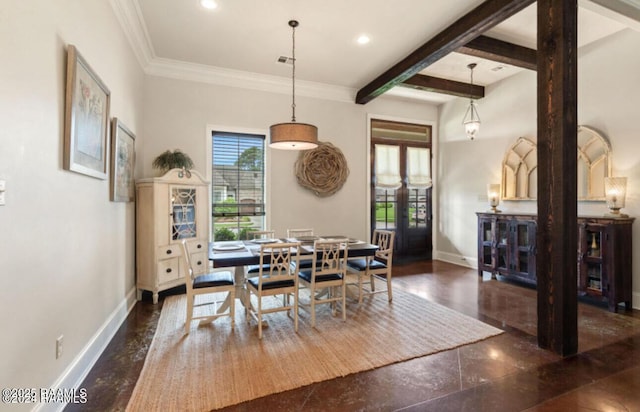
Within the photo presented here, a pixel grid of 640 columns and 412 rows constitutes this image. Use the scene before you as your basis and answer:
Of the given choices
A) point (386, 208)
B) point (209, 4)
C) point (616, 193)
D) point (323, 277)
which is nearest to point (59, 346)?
point (323, 277)

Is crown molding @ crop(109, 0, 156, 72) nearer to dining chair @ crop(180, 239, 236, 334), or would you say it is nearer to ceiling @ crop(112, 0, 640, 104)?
ceiling @ crop(112, 0, 640, 104)

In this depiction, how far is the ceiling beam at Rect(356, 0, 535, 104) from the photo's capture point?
2.95 metres

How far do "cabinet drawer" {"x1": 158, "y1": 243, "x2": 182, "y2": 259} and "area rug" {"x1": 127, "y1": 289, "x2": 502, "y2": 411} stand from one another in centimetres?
63

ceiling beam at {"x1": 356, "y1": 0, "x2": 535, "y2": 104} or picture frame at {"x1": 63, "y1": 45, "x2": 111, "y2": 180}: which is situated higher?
ceiling beam at {"x1": 356, "y1": 0, "x2": 535, "y2": 104}

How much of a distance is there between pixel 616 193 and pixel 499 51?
7.25ft

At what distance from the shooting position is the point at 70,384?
2008 mm

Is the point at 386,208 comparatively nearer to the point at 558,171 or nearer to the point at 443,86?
the point at 443,86

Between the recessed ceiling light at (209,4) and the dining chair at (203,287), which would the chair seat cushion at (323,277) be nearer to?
the dining chair at (203,287)

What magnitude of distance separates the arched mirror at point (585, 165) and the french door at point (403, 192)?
1803 mm

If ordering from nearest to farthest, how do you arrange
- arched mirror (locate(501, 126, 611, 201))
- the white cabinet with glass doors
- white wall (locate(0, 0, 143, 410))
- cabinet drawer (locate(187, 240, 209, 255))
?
white wall (locate(0, 0, 143, 410)), the white cabinet with glass doors, arched mirror (locate(501, 126, 611, 201)), cabinet drawer (locate(187, 240, 209, 255))

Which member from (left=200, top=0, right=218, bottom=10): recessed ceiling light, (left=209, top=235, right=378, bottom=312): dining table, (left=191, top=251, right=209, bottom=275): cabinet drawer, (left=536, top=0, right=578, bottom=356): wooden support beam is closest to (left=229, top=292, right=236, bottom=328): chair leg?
(left=209, top=235, right=378, bottom=312): dining table

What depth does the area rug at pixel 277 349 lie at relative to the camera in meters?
2.04

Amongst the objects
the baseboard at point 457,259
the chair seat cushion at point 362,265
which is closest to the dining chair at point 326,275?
the chair seat cushion at point 362,265

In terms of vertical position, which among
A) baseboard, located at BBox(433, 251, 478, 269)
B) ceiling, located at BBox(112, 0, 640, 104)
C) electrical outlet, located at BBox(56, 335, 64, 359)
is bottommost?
baseboard, located at BBox(433, 251, 478, 269)
